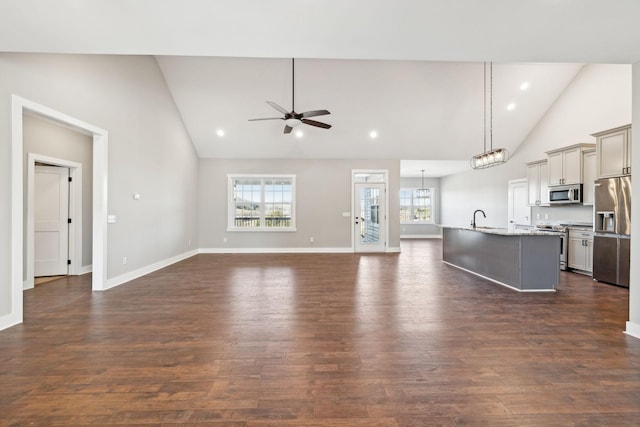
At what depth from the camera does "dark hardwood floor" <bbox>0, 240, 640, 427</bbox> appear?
174 centimetres

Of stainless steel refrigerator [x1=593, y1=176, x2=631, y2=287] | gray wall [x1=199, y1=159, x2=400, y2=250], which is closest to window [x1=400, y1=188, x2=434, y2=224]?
gray wall [x1=199, y1=159, x2=400, y2=250]

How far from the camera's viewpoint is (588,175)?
555 cm

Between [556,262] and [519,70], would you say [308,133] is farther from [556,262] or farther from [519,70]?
[556,262]

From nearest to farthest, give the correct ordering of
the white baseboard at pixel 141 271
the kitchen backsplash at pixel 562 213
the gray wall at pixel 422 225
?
the white baseboard at pixel 141 271
the kitchen backsplash at pixel 562 213
the gray wall at pixel 422 225

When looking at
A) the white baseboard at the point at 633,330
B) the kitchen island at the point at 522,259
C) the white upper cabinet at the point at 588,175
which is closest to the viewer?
the white baseboard at the point at 633,330

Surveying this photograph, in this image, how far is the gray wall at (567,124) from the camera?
219 inches

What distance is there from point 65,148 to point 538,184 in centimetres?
971

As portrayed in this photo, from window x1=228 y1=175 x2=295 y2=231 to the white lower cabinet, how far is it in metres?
6.43

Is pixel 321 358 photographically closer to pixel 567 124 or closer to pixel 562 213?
pixel 562 213

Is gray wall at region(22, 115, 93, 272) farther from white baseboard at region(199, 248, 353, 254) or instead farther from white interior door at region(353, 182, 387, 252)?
white interior door at region(353, 182, 387, 252)

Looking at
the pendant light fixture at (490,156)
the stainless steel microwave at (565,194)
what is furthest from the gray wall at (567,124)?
the pendant light fixture at (490,156)

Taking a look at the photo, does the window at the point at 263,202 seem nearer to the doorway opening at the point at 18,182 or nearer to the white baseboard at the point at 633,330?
the doorway opening at the point at 18,182

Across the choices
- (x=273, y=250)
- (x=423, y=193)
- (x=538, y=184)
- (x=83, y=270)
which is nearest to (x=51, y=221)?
(x=83, y=270)

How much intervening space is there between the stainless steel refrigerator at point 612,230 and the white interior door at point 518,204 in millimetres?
2673
